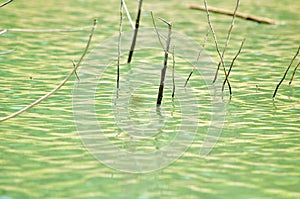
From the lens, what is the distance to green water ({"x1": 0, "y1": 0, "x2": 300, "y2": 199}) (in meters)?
5.42

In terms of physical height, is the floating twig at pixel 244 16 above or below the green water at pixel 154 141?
below

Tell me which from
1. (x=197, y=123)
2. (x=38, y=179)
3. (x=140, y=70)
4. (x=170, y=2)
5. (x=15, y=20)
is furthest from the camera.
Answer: (x=170, y=2)

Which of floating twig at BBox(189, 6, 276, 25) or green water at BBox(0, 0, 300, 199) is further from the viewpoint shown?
floating twig at BBox(189, 6, 276, 25)

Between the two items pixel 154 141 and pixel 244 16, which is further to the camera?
pixel 244 16

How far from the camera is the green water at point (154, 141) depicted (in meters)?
5.42

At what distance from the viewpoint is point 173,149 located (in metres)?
6.43

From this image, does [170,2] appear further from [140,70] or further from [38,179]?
[38,179]

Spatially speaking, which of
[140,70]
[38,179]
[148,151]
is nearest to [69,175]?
[38,179]

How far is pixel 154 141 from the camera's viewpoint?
6.66m

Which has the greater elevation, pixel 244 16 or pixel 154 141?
pixel 154 141

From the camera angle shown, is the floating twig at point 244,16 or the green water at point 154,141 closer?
the green water at point 154,141

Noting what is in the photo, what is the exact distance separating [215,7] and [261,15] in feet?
4.67

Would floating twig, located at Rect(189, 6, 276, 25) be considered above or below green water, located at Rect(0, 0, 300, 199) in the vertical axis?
below

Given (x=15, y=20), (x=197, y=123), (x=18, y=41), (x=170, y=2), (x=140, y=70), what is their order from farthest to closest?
(x=170, y=2)
(x=15, y=20)
(x=18, y=41)
(x=140, y=70)
(x=197, y=123)
